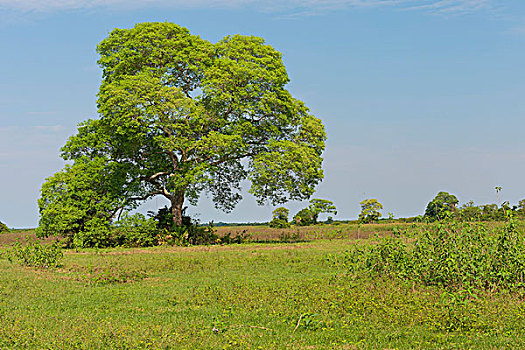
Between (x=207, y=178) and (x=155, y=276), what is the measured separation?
12.3m

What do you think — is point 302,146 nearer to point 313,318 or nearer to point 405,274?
point 405,274

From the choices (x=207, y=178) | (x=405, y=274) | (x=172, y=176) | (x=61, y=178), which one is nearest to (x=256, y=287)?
(x=405, y=274)

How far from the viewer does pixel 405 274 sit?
12820mm

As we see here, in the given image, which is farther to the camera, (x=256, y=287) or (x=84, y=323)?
(x=256, y=287)

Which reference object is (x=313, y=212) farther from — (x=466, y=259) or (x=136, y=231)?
(x=466, y=259)

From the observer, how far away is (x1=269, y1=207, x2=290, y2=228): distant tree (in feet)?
143

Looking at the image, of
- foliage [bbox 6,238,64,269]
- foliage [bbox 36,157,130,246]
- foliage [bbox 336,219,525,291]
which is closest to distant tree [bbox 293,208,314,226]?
foliage [bbox 36,157,130,246]

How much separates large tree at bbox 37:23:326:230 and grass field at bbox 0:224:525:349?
42.9 ft

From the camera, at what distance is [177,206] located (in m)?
31.4

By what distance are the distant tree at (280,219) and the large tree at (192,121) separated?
12148mm

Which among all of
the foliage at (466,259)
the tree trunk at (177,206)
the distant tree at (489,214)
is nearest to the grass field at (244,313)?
the foliage at (466,259)

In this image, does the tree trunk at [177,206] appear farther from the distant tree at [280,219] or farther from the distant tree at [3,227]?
the distant tree at [3,227]

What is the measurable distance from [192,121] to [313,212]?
1880cm

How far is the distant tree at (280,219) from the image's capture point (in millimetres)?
43656
